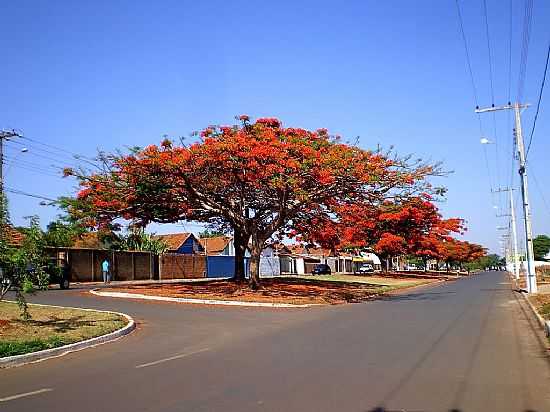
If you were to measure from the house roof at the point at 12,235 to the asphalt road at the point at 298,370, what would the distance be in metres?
3.40

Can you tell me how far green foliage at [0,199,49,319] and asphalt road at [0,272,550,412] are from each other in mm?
2406

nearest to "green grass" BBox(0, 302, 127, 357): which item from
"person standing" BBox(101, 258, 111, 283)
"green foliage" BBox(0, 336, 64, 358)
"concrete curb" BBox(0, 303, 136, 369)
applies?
"green foliage" BBox(0, 336, 64, 358)

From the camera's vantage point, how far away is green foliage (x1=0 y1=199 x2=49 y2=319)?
1258 cm

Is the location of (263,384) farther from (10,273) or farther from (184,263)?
(184,263)

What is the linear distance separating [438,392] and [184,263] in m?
A: 44.5

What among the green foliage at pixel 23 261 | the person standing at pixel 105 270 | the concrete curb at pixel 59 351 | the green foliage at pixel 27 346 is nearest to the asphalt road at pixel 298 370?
the concrete curb at pixel 59 351

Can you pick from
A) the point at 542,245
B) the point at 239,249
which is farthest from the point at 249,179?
the point at 542,245

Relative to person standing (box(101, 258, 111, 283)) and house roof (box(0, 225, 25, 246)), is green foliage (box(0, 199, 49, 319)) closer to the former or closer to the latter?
house roof (box(0, 225, 25, 246))

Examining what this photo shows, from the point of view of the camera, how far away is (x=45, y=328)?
45.4 ft

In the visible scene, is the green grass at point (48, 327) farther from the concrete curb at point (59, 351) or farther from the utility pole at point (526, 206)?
the utility pole at point (526, 206)

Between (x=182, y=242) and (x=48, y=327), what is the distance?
4900 cm

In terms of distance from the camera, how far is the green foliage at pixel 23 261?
12.6 metres

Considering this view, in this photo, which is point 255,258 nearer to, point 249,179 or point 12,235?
point 249,179

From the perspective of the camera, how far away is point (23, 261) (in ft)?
41.4
